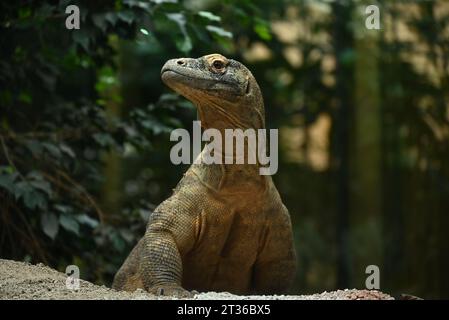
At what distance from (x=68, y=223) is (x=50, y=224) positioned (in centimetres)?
11

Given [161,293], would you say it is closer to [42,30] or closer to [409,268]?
[42,30]

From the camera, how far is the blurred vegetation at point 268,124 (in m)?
5.43

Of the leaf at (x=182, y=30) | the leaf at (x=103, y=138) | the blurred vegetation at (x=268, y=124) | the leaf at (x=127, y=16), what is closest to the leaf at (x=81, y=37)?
the blurred vegetation at (x=268, y=124)

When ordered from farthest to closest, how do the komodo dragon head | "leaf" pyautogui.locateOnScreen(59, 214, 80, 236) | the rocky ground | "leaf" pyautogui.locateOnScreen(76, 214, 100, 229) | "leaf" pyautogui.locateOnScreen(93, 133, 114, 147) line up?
"leaf" pyautogui.locateOnScreen(93, 133, 114, 147)
"leaf" pyautogui.locateOnScreen(76, 214, 100, 229)
"leaf" pyautogui.locateOnScreen(59, 214, 80, 236)
the komodo dragon head
the rocky ground

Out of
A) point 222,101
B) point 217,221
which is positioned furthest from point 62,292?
point 222,101

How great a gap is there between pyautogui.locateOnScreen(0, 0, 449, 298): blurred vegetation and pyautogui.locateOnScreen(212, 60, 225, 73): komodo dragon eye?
1.29 m

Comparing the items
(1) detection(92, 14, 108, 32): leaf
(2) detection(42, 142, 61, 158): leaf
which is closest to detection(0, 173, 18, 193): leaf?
(2) detection(42, 142, 61, 158): leaf

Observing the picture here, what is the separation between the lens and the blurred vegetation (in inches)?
214

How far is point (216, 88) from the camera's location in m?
3.83

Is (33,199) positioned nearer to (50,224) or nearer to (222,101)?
(50,224)

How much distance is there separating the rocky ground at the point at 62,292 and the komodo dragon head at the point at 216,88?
86 centimetres

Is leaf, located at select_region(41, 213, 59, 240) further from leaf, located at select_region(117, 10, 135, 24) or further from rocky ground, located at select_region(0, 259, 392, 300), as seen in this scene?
leaf, located at select_region(117, 10, 135, 24)

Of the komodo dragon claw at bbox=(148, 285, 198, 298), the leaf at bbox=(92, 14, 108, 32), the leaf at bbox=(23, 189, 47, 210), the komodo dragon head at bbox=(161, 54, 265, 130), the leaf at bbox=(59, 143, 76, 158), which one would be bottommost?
the komodo dragon claw at bbox=(148, 285, 198, 298)

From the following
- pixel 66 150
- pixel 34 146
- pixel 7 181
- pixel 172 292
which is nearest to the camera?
pixel 172 292
